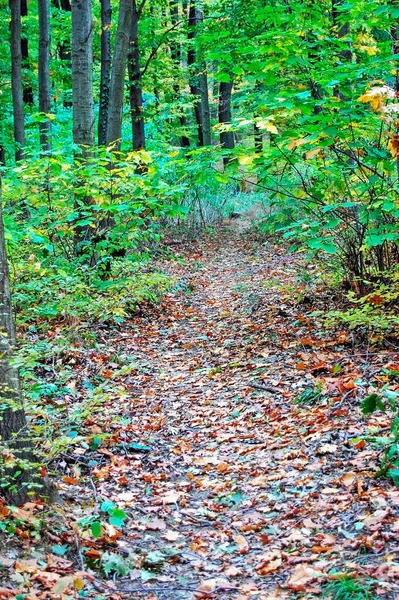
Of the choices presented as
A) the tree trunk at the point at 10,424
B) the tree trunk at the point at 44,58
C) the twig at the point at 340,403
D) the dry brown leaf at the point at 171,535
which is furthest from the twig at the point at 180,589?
the tree trunk at the point at 44,58

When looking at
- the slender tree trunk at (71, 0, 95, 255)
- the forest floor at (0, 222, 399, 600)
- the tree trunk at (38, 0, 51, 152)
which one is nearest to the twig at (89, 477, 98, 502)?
the forest floor at (0, 222, 399, 600)

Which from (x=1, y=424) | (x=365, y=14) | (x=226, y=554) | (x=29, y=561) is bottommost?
(x=226, y=554)

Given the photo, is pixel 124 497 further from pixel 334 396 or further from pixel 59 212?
pixel 59 212

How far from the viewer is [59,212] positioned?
7871 mm

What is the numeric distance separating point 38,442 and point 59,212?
4.63m

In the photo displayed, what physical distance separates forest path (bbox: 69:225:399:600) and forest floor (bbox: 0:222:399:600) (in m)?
0.01

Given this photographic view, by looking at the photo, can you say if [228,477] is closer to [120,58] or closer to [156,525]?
[156,525]

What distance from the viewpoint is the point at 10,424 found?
3219 millimetres

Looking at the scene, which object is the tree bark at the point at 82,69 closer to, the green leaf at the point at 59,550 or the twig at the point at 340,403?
the twig at the point at 340,403

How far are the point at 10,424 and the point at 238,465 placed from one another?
192cm

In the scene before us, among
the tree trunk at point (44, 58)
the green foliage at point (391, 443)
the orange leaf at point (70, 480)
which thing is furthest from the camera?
the tree trunk at point (44, 58)

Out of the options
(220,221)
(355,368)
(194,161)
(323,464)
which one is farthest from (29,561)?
(220,221)

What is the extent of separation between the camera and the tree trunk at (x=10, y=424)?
3.12 m

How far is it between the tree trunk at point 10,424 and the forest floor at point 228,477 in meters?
0.20
